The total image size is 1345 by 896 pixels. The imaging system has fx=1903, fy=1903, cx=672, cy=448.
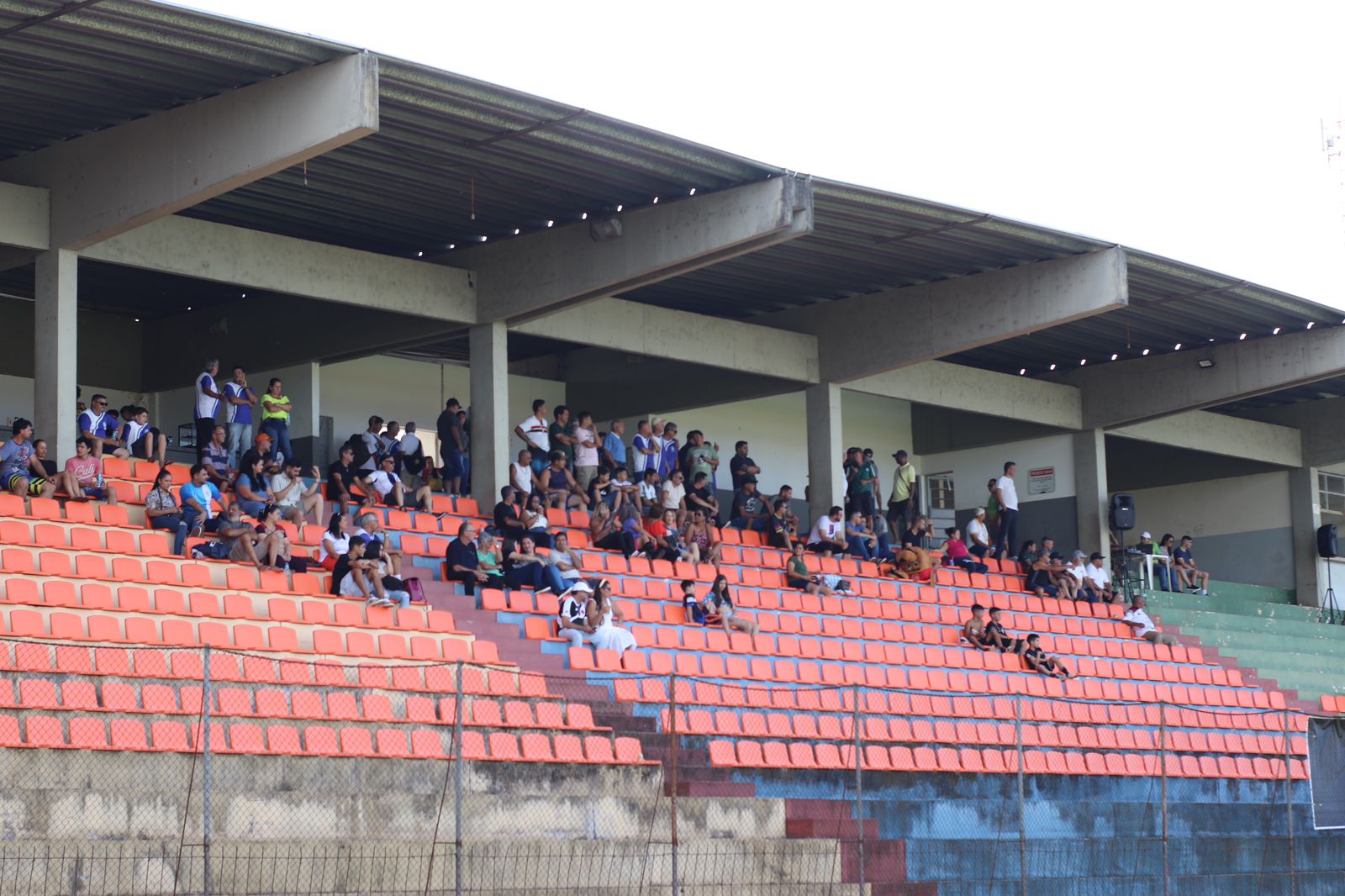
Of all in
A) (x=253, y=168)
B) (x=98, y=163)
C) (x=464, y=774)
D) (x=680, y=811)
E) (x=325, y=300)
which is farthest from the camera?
(x=325, y=300)

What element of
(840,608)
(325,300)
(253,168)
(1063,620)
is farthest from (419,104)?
(1063,620)

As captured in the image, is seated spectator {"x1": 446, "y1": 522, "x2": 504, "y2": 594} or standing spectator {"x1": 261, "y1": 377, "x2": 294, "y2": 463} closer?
seated spectator {"x1": 446, "y1": 522, "x2": 504, "y2": 594}

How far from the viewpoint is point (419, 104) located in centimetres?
1645

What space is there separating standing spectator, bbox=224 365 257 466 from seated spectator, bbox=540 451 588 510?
3.28 m

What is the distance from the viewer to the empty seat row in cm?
1547

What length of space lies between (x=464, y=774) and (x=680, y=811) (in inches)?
73.5

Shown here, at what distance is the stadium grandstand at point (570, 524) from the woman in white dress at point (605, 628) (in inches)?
2.3

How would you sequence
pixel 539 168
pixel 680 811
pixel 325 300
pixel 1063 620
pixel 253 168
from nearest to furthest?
pixel 680 811
pixel 253 168
pixel 539 168
pixel 325 300
pixel 1063 620

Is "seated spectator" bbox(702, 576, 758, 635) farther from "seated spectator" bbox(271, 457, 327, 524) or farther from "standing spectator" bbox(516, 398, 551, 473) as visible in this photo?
"seated spectator" bbox(271, 457, 327, 524)

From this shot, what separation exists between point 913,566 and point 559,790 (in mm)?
10852

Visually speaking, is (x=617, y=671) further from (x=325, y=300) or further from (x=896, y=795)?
(x=325, y=300)

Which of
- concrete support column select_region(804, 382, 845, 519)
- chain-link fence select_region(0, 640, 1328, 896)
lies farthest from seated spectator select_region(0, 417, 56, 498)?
concrete support column select_region(804, 382, 845, 519)

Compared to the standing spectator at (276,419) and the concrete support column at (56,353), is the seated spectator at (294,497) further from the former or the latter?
the concrete support column at (56,353)

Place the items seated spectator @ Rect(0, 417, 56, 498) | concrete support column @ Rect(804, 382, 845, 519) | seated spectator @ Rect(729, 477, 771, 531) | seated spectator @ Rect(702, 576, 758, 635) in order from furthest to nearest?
1. concrete support column @ Rect(804, 382, 845, 519)
2. seated spectator @ Rect(729, 477, 771, 531)
3. seated spectator @ Rect(702, 576, 758, 635)
4. seated spectator @ Rect(0, 417, 56, 498)
